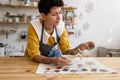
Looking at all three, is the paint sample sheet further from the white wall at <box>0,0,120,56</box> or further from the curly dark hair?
the white wall at <box>0,0,120,56</box>

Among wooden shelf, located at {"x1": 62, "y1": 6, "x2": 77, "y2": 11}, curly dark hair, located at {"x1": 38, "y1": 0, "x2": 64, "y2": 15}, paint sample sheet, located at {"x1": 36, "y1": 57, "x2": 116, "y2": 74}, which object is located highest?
wooden shelf, located at {"x1": 62, "y1": 6, "x2": 77, "y2": 11}

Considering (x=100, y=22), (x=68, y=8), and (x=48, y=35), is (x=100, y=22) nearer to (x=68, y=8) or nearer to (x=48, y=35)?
(x=68, y=8)

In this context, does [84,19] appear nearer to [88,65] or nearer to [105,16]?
[105,16]

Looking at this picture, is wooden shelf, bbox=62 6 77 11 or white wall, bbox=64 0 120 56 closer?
wooden shelf, bbox=62 6 77 11

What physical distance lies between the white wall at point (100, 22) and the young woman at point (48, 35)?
7.59 ft

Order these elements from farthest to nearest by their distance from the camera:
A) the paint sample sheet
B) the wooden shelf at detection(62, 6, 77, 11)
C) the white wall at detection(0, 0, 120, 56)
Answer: the white wall at detection(0, 0, 120, 56), the wooden shelf at detection(62, 6, 77, 11), the paint sample sheet

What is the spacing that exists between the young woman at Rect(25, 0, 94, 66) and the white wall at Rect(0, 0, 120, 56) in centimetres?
231

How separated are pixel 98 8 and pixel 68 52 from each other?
2574mm

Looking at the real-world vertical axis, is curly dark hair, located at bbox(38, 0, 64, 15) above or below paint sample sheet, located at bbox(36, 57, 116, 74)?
above

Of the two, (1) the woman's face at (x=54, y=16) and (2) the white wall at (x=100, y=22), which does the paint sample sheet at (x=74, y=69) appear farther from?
(2) the white wall at (x=100, y=22)

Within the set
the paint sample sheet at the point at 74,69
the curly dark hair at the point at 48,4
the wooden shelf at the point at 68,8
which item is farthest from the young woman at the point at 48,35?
the wooden shelf at the point at 68,8

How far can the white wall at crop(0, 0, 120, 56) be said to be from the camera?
3928 millimetres

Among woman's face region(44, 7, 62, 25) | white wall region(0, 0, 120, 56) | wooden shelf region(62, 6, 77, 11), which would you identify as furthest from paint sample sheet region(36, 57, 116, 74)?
white wall region(0, 0, 120, 56)

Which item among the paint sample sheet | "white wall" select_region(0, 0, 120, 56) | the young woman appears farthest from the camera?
"white wall" select_region(0, 0, 120, 56)
